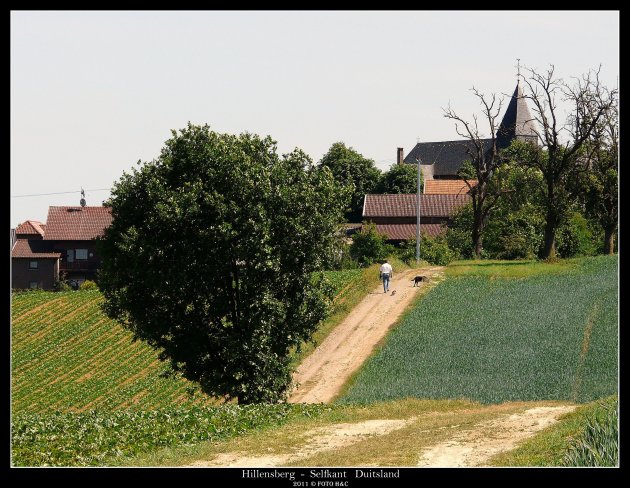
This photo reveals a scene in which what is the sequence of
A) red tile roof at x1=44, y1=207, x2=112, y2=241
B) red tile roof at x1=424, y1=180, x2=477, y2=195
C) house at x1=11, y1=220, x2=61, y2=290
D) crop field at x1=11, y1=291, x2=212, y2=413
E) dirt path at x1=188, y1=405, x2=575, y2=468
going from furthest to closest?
red tile roof at x1=424, y1=180, x2=477, y2=195, red tile roof at x1=44, y1=207, x2=112, y2=241, house at x1=11, y1=220, x2=61, y2=290, crop field at x1=11, y1=291, x2=212, y2=413, dirt path at x1=188, y1=405, x2=575, y2=468

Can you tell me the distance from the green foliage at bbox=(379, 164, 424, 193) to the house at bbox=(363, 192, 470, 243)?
1235cm

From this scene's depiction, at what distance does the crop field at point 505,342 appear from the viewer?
36.7 m

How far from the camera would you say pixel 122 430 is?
1117 inches

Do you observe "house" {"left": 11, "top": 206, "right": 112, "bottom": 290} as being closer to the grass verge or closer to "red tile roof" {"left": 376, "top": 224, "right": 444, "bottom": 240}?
"red tile roof" {"left": 376, "top": 224, "right": 444, "bottom": 240}

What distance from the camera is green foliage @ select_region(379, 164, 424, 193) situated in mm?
121488

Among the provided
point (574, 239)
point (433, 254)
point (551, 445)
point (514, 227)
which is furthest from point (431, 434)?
point (574, 239)

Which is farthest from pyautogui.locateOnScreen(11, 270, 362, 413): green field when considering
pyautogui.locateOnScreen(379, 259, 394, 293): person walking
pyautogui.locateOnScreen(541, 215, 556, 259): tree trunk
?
pyautogui.locateOnScreen(541, 215, 556, 259): tree trunk

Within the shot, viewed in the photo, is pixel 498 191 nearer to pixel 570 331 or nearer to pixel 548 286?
pixel 548 286

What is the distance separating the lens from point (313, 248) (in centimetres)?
3584

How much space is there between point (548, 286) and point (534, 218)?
24370 millimetres

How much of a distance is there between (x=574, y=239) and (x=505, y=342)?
35803 millimetres

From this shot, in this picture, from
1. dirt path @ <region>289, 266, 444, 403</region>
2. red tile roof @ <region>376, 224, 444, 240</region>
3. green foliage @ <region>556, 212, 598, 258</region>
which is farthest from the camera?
red tile roof @ <region>376, 224, 444, 240</region>

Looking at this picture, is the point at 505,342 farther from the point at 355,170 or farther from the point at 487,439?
the point at 355,170

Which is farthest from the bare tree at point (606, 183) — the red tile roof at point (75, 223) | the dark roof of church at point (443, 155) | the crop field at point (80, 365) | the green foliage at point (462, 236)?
the dark roof of church at point (443, 155)
